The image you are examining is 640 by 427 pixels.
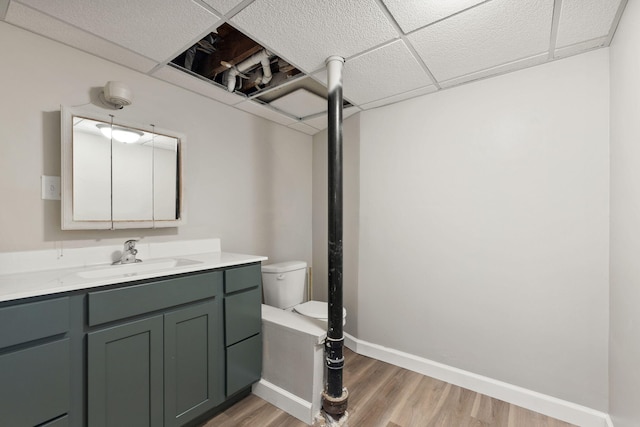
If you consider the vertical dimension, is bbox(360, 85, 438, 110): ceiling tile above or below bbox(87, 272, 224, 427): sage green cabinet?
above

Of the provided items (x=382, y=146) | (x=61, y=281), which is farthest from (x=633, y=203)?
(x=61, y=281)

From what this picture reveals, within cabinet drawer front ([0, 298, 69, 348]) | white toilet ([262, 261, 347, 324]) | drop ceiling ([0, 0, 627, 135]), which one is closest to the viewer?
cabinet drawer front ([0, 298, 69, 348])

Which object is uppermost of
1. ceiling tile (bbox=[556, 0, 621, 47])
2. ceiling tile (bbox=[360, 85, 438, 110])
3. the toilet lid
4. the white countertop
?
ceiling tile (bbox=[556, 0, 621, 47])

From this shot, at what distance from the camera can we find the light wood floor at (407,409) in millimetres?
1674

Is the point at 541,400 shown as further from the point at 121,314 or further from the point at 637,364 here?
the point at 121,314

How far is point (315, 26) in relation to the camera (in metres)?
1.44

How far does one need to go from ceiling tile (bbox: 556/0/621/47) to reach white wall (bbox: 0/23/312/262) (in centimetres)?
217

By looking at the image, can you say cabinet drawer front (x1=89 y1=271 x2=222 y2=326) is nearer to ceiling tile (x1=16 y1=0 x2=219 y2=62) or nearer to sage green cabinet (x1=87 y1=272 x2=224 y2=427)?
sage green cabinet (x1=87 y1=272 x2=224 y2=427)

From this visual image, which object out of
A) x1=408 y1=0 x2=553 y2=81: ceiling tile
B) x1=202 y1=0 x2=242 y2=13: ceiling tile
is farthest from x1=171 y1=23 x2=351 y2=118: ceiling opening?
x1=408 y1=0 x2=553 y2=81: ceiling tile

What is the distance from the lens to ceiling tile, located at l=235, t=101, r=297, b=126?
2.38 m

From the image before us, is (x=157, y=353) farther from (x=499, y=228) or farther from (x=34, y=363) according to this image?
(x=499, y=228)

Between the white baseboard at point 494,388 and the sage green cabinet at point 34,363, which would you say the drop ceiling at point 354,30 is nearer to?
the sage green cabinet at point 34,363

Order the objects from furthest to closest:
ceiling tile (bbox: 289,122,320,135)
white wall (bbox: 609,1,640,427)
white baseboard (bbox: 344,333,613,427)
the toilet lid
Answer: ceiling tile (bbox: 289,122,320,135) < the toilet lid < white baseboard (bbox: 344,333,613,427) < white wall (bbox: 609,1,640,427)

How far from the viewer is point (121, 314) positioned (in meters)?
1.29
